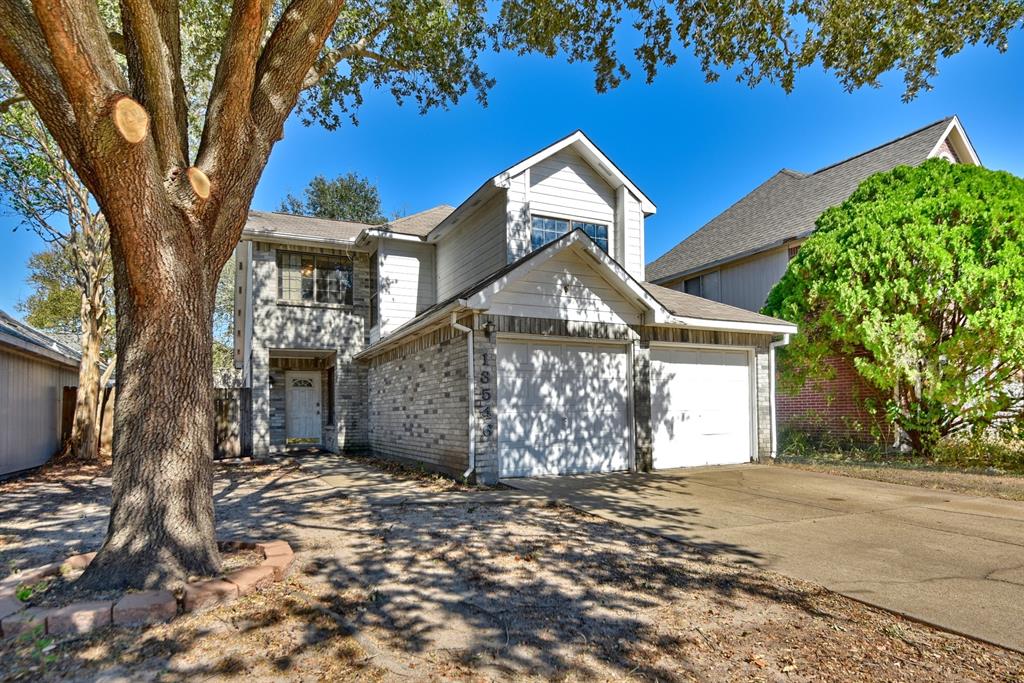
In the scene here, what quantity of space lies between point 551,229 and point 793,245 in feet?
23.4

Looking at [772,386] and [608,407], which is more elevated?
[772,386]

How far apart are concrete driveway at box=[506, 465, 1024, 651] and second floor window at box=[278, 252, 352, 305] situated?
27.5 ft

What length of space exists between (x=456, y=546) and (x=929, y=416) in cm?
1055

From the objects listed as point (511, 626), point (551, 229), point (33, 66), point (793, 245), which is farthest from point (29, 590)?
point (793, 245)

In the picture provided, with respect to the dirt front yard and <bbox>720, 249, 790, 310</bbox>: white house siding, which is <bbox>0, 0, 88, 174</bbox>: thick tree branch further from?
<bbox>720, 249, 790, 310</bbox>: white house siding

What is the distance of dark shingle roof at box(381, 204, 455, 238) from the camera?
47.7 feet

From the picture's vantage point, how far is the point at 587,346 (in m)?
10.2

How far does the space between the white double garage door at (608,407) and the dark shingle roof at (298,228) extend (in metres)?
7.75

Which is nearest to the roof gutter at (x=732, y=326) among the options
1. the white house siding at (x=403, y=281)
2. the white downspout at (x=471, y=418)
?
the white downspout at (x=471, y=418)

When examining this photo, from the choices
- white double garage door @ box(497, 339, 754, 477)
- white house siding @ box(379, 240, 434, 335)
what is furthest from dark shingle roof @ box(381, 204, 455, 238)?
white double garage door @ box(497, 339, 754, 477)

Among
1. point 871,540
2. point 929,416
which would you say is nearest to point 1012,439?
point 929,416

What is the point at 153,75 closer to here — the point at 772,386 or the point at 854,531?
the point at 854,531

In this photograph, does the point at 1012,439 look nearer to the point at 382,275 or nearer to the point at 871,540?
the point at 871,540

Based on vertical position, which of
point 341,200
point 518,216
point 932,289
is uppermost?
point 341,200
